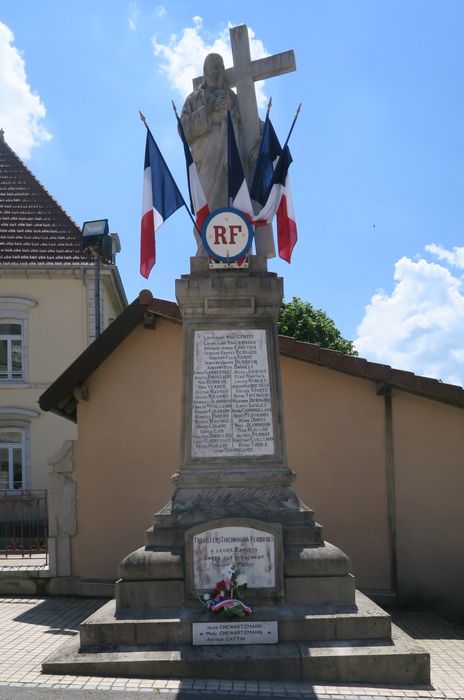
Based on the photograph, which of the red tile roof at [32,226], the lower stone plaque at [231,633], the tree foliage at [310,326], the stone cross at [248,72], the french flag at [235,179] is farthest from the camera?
the tree foliage at [310,326]

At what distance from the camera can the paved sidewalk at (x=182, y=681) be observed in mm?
5297

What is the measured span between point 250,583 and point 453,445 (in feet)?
14.5

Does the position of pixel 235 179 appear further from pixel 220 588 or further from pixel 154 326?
pixel 220 588

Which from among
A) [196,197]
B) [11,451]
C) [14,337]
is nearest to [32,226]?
[14,337]

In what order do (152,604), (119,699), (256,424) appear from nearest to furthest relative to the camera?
(119,699)
(152,604)
(256,424)

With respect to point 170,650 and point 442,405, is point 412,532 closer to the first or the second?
point 442,405

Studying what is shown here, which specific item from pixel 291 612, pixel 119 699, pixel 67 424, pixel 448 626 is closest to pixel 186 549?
pixel 291 612

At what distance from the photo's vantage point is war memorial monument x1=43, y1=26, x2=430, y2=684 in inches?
223

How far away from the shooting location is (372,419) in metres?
9.96

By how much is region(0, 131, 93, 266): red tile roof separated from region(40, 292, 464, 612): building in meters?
11.1

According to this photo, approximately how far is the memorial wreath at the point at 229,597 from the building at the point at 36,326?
48.7 ft

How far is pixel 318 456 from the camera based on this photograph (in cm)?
1001

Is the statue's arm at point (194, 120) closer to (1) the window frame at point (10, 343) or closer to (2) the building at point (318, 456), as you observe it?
→ (2) the building at point (318, 456)

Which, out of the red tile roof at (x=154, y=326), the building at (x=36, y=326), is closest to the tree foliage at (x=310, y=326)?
the building at (x=36, y=326)
